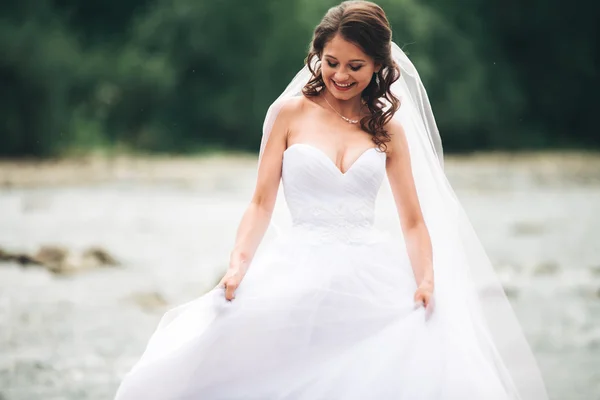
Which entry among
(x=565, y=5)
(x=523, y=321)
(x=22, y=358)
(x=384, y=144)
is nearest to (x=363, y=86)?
(x=384, y=144)

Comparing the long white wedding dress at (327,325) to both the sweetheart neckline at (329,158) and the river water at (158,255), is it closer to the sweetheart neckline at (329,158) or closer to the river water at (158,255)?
the sweetheart neckline at (329,158)

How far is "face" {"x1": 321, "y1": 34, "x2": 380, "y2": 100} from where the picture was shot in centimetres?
307

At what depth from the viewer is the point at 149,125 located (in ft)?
80.7

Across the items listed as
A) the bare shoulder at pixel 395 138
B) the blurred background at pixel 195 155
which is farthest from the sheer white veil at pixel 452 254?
the blurred background at pixel 195 155

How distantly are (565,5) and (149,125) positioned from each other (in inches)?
484

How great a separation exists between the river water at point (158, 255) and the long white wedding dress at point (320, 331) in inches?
79.8

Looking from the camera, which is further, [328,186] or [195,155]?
[195,155]

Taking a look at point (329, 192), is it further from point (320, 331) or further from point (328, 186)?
point (320, 331)

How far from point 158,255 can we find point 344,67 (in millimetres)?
6987

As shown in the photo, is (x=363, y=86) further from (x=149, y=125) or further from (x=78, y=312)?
(x=149, y=125)

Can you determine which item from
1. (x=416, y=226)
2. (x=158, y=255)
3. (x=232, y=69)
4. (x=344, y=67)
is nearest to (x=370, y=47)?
(x=344, y=67)

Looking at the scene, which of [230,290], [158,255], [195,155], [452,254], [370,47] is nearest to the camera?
[230,290]

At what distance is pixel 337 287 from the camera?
3057 mm

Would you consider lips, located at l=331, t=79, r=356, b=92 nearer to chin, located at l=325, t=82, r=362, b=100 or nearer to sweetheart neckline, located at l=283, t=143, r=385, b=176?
chin, located at l=325, t=82, r=362, b=100
